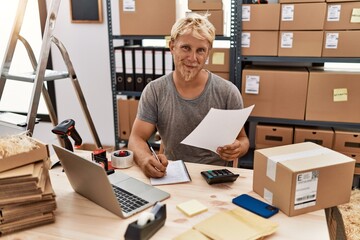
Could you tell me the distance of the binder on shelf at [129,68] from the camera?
2.62 m

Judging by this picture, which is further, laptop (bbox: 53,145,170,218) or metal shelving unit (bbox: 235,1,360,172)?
metal shelving unit (bbox: 235,1,360,172)

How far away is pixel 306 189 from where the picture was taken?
107 cm

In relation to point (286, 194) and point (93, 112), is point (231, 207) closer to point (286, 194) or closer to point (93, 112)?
point (286, 194)

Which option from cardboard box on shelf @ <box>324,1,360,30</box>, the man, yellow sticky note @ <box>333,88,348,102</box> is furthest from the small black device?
cardboard box on shelf @ <box>324,1,360,30</box>

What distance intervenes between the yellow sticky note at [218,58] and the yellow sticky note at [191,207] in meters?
1.46

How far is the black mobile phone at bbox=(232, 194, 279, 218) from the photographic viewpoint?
1067 mm

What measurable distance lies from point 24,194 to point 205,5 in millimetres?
1769

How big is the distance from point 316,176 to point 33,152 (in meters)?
0.86

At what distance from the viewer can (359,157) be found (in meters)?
2.31

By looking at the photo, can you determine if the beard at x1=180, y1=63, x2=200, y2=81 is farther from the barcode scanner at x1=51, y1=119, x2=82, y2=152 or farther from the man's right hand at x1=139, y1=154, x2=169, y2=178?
the barcode scanner at x1=51, y1=119, x2=82, y2=152

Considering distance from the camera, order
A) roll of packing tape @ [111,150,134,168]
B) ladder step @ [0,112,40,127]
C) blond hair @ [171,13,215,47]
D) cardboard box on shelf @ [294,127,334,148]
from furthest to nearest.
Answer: cardboard box on shelf @ [294,127,334,148]
ladder step @ [0,112,40,127]
blond hair @ [171,13,215,47]
roll of packing tape @ [111,150,134,168]

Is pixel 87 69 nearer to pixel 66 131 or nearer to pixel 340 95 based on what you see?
pixel 66 131

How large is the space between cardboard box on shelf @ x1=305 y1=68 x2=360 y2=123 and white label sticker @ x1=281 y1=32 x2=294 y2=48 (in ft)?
0.78

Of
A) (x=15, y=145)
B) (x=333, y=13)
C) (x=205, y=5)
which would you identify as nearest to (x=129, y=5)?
(x=205, y=5)
